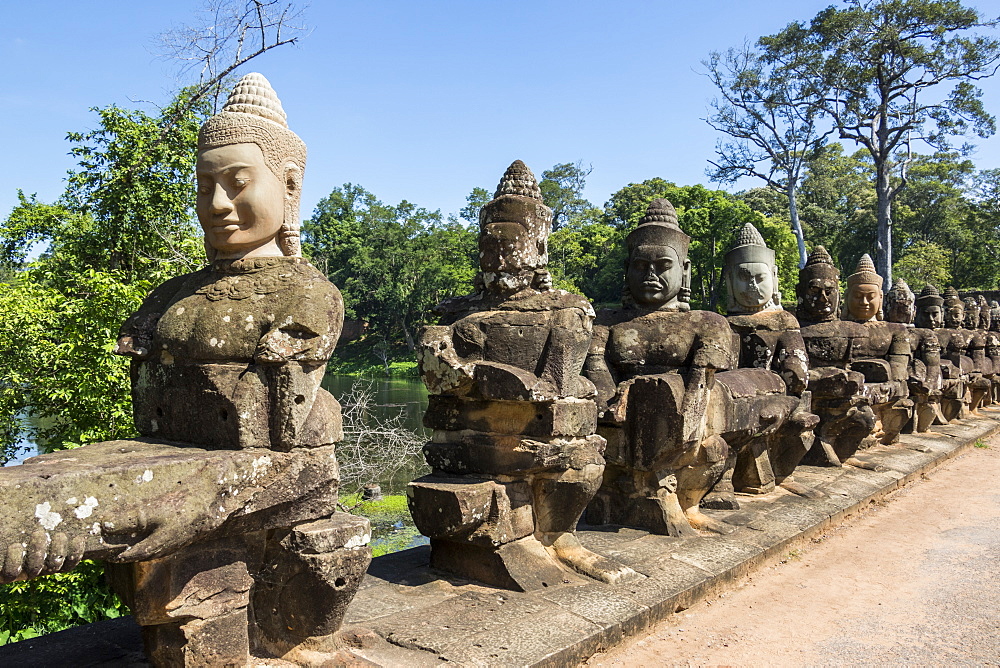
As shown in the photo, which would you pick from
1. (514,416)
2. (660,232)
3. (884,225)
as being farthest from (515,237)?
Result: (884,225)

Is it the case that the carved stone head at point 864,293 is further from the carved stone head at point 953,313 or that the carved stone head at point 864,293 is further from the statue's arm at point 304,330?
the statue's arm at point 304,330

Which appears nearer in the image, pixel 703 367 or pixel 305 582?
pixel 305 582

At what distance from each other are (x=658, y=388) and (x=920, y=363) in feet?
22.9

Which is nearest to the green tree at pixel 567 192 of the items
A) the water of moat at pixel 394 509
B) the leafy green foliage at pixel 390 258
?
the leafy green foliage at pixel 390 258

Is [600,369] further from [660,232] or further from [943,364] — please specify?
[943,364]

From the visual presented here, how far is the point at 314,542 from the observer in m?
2.82

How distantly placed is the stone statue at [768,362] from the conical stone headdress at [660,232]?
1.44 meters

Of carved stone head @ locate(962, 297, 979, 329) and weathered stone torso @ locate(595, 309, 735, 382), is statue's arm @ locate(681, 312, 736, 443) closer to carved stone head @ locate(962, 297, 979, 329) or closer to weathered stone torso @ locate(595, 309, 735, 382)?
weathered stone torso @ locate(595, 309, 735, 382)

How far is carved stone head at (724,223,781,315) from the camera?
22.8 ft

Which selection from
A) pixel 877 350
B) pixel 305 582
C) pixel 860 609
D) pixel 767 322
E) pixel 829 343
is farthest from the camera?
pixel 877 350

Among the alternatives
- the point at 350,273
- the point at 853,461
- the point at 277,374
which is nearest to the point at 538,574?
the point at 277,374

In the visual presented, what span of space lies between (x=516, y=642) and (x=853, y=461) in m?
6.22

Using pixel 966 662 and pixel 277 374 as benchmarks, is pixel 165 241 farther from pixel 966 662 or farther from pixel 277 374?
pixel 966 662

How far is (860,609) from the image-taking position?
442cm
